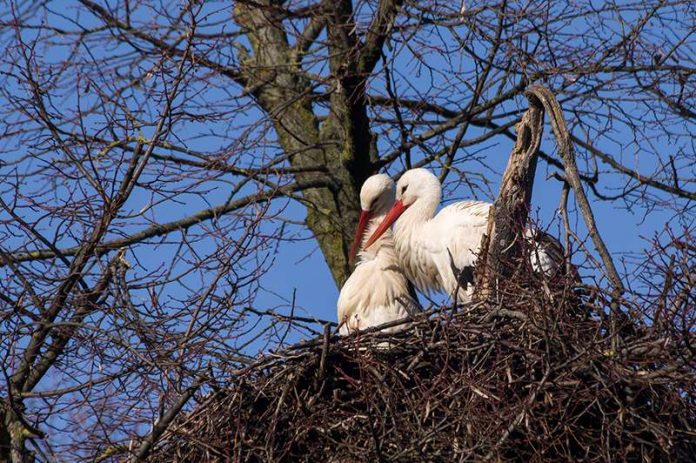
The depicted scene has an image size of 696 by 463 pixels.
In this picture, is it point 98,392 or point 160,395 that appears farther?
point 98,392

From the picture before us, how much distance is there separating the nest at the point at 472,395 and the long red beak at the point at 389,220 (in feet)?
5.54

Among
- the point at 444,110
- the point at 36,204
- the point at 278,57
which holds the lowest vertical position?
the point at 36,204

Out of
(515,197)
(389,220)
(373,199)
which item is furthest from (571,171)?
(373,199)

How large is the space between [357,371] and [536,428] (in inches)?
32.0

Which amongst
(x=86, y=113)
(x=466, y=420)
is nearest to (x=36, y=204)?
(x=86, y=113)

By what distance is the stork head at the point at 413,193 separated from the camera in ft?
24.1

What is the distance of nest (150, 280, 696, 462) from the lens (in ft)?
16.9

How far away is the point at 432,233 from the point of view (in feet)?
23.7

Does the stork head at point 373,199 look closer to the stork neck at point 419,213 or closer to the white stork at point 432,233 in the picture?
the white stork at point 432,233

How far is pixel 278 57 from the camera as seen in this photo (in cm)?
919

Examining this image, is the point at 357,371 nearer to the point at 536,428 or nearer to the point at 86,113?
the point at 536,428

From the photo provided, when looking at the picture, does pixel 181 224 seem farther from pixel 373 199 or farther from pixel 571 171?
pixel 571 171

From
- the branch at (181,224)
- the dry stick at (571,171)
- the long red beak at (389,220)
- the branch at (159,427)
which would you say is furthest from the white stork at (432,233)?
the branch at (159,427)

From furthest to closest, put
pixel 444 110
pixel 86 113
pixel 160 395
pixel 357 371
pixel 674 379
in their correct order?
pixel 444 110
pixel 86 113
pixel 357 371
pixel 160 395
pixel 674 379
